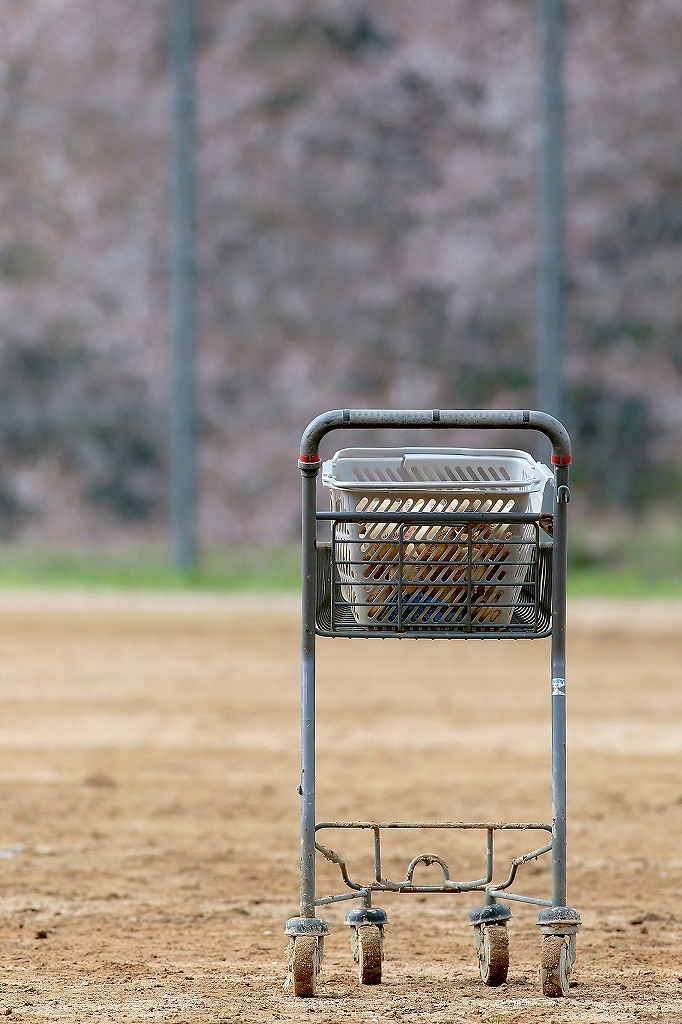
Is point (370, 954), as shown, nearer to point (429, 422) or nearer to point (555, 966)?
point (555, 966)

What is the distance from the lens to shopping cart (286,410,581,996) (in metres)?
3.88

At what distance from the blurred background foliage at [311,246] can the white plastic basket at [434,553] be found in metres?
12.5

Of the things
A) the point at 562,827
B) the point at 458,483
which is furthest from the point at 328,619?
the point at 562,827

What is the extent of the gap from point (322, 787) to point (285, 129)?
12.7 m

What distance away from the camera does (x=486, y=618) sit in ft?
12.9

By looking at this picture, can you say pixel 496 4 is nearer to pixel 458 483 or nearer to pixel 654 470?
pixel 654 470

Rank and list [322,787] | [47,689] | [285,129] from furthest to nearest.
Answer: [285,129]
[47,689]
[322,787]

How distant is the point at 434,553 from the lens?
392 centimetres

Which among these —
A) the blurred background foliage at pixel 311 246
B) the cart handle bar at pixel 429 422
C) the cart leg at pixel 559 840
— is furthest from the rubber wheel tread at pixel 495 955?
the blurred background foliage at pixel 311 246

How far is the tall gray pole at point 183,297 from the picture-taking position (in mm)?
15445

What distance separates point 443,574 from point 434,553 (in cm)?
6

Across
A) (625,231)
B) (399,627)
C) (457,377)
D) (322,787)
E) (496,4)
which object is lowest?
(322,787)

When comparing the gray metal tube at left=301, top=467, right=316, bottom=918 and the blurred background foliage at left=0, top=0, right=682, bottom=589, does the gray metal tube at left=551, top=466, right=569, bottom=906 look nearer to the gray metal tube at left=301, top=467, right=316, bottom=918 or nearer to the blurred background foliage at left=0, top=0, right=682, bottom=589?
the gray metal tube at left=301, top=467, right=316, bottom=918

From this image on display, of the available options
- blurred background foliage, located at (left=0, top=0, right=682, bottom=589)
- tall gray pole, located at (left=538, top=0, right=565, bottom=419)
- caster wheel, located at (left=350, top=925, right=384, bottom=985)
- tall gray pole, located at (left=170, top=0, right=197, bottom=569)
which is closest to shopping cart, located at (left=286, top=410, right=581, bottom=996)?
caster wheel, located at (left=350, top=925, right=384, bottom=985)
